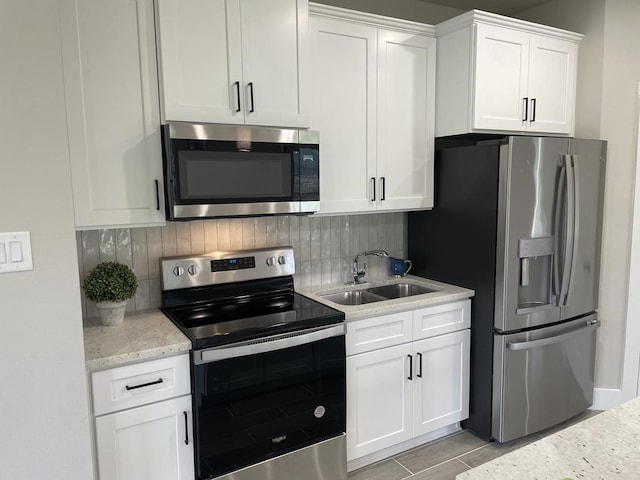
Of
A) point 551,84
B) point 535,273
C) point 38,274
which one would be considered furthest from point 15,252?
point 551,84

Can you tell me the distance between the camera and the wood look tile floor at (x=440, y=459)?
2.47m

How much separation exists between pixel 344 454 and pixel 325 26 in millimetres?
2106

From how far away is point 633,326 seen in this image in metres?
3.01

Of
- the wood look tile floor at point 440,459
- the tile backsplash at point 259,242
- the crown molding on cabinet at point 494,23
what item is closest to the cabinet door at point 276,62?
the tile backsplash at point 259,242

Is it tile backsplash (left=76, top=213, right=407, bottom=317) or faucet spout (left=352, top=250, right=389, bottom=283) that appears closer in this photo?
tile backsplash (left=76, top=213, right=407, bottom=317)

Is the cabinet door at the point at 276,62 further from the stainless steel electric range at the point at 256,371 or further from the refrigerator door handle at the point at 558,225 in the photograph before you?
the refrigerator door handle at the point at 558,225

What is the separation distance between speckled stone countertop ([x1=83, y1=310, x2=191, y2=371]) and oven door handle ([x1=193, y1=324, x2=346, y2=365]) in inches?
3.4

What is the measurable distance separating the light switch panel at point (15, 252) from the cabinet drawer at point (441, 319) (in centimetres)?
181

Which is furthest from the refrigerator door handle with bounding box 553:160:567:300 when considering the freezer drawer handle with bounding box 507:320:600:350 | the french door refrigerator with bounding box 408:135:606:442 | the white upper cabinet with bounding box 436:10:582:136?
the white upper cabinet with bounding box 436:10:582:136

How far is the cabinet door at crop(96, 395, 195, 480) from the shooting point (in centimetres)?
178

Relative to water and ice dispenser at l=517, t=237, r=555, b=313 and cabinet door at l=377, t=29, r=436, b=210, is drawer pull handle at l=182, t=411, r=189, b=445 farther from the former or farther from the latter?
water and ice dispenser at l=517, t=237, r=555, b=313

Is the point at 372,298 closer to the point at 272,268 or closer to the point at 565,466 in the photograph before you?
the point at 272,268

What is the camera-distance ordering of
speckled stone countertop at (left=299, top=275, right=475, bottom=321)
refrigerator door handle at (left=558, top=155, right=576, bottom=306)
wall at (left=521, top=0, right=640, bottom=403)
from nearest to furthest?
speckled stone countertop at (left=299, top=275, right=475, bottom=321), refrigerator door handle at (left=558, top=155, right=576, bottom=306), wall at (left=521, top=0, right=640, bottom=403)

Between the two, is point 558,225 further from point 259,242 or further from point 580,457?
point 580,457
